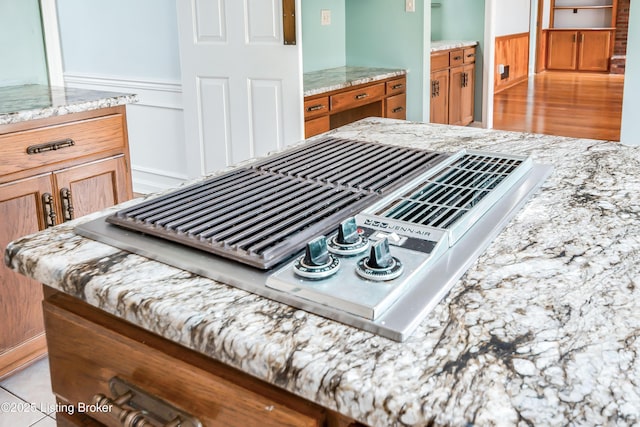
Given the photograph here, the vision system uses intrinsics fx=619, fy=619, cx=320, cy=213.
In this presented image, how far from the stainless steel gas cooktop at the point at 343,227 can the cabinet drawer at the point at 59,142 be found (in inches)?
49.9

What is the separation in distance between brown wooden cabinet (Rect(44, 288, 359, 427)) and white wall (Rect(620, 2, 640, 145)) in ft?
10.4

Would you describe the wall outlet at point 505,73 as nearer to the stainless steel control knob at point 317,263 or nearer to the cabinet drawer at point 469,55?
the cabinet drawer at point 469,55

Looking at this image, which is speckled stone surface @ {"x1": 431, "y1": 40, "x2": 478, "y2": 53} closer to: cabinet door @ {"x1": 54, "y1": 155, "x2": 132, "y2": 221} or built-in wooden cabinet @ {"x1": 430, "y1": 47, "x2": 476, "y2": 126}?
built-in wooden cabinet @ {"x1": 430, "y1": 47, "x2": 476, "y2": 126}

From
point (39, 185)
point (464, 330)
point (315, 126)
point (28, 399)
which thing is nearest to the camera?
point (464, 330)

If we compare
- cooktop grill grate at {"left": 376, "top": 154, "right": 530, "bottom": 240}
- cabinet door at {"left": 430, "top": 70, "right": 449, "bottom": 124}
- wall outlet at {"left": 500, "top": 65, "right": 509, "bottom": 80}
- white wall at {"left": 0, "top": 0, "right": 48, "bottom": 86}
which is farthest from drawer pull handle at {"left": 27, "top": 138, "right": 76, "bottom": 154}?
wall outlet at {"left": 500, "top": 65, "right": 509, "bottom": 80}

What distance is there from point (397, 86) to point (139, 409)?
4.06 meters

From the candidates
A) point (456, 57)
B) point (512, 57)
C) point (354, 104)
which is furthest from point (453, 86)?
point (512, 57)

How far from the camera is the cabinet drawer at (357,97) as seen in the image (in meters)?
3.83

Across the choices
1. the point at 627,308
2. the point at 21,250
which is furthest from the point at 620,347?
the point at 21,250

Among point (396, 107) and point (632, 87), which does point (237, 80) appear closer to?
point (396, 107)

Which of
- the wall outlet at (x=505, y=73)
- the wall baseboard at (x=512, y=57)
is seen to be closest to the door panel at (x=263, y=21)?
the wall baseboard at (x=512, y=57)

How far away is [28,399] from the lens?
85.4 inches

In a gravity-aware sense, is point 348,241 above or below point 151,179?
above

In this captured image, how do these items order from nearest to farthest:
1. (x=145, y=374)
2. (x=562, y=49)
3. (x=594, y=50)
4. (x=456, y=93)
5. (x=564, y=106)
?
(x=145, y=374) → (x=456, y=93) → (x=564, y=106) → (x=594, y=50) → (x=562, y=49)
